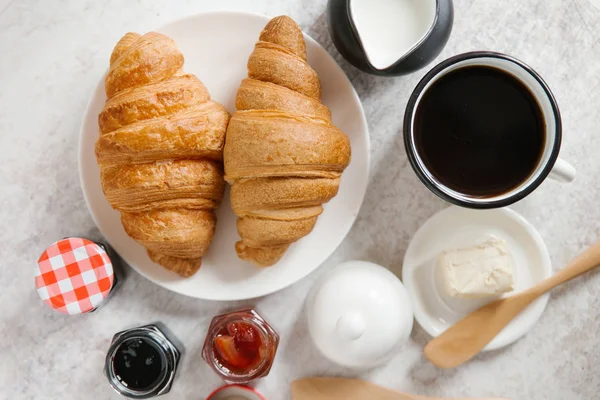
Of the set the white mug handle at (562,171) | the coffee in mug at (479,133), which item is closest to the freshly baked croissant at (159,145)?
the coffee in mug at (479,133)

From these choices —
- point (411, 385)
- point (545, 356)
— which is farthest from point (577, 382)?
point (411, 385)

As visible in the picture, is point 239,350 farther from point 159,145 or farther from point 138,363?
point 159,145

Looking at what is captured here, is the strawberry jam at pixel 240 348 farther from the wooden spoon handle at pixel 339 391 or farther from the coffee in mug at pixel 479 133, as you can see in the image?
the coffee in mug at pixel 479 133

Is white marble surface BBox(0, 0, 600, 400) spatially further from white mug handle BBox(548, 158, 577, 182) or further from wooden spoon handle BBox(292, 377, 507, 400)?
white mug handle BBox(548, 158, 577, 182)

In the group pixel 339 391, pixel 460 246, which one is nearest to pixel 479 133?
pixel 460 246

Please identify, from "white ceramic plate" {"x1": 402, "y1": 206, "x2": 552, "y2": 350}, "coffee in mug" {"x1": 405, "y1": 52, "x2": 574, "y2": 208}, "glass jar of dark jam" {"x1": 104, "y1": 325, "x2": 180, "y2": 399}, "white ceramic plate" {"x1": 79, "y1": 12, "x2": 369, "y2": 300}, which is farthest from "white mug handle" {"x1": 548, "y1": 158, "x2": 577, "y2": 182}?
"glass jar of dark jam" {"x1": 104, "y1": 325, "x2": 180, "y2": 399}
